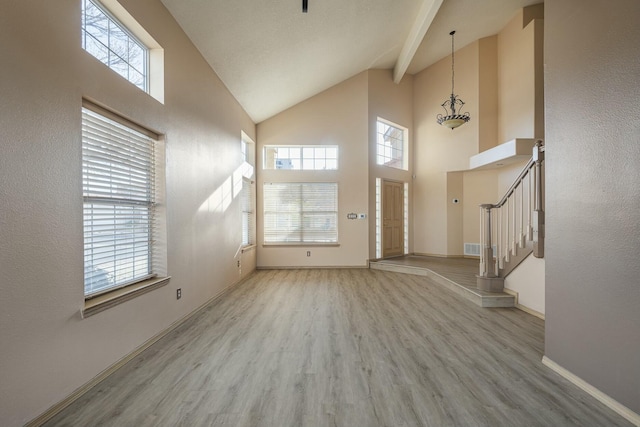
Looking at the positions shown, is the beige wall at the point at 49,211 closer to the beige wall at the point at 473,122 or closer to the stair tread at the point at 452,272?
the stair tread at the point at 452,272

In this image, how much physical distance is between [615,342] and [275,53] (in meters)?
4.72

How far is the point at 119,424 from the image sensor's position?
1.58 metres

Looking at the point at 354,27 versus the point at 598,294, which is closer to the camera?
the point at 598,294

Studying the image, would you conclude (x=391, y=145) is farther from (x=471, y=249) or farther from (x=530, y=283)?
(x=530, y=283)

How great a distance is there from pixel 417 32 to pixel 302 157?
3312 millimetres

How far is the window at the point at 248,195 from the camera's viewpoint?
5562 millimetres

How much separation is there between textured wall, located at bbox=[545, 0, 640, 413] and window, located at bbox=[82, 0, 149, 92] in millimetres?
3602

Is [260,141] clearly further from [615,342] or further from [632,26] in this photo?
[615,342]

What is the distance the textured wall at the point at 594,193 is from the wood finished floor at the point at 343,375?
0.35 m

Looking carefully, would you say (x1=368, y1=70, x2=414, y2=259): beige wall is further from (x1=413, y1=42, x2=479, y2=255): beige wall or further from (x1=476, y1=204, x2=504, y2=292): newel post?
(x1=476, y1=204, x2=504, y2=292): newel post

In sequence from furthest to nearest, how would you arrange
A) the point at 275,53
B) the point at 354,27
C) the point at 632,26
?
the point at 354,27 → the point at 275,53 → the point at 632,26

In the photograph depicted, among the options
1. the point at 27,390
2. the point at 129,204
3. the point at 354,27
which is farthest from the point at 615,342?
the point at 354,27

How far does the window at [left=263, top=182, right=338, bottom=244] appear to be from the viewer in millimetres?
6266

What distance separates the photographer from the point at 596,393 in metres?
1.80
